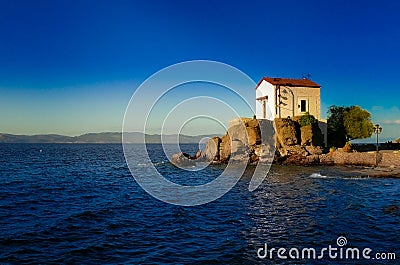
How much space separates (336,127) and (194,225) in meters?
59.3

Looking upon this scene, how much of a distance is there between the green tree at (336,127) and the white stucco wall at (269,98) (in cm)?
1391

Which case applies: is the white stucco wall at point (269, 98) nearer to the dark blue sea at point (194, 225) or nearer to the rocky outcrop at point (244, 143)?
the rocky outcrop at point (244, 143)

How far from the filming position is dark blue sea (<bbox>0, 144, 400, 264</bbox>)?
560 inches

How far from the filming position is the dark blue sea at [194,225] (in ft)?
46.7

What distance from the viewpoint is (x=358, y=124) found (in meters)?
66.9

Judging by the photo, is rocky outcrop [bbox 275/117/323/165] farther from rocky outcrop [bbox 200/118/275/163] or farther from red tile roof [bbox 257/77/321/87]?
red tile roof [bbox 257/77/321/87]

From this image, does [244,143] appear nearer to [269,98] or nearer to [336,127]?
[269,98]

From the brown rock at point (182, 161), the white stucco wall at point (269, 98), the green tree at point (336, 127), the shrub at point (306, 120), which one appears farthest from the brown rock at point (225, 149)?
the green tree at point (336, 127)

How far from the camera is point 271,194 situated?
29188 mm

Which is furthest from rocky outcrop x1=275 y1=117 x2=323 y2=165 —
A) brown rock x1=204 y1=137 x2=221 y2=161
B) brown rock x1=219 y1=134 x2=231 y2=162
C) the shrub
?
brown rock x1=204 y1=137 x2=221 y2=161

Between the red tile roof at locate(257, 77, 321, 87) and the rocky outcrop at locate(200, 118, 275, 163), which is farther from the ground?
the red tile roof at locate(257, 77, 321, 87)

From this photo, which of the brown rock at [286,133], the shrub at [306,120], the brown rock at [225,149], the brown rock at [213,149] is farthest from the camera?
the brown rock at [213,149]

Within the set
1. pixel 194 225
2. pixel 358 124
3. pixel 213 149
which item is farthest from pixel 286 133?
pixel 194 225

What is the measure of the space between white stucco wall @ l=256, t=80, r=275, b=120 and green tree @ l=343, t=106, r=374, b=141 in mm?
17573
